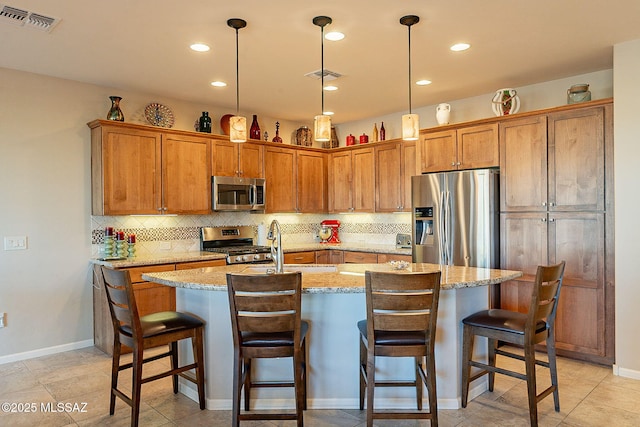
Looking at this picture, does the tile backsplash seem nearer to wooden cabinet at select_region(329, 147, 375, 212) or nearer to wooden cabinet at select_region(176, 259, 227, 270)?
wooden cabinet at select_region(329, 147, 375, 212)

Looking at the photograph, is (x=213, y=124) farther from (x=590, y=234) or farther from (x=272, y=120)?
(x=590, y=234)

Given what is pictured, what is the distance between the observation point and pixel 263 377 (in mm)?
2918

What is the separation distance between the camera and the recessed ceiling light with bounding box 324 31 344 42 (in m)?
3.29

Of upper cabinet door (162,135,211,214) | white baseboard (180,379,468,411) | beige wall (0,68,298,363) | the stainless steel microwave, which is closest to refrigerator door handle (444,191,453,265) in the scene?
white baseboard (180,379,468,411)

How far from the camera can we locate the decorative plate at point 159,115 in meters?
4.83

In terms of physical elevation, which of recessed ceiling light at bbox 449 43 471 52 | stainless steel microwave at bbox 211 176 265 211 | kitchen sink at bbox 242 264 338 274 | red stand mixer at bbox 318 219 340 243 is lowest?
kitchen sink at bbox 242 264 338 274

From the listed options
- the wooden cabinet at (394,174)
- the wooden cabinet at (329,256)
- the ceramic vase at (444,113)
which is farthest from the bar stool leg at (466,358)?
the wooden cabinet at (329,256)

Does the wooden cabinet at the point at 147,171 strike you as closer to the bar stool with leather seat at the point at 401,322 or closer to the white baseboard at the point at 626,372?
the bar stool with leather seat at the point at 401,322

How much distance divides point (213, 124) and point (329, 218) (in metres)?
2.21

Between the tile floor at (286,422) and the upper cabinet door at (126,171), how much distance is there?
151 cm

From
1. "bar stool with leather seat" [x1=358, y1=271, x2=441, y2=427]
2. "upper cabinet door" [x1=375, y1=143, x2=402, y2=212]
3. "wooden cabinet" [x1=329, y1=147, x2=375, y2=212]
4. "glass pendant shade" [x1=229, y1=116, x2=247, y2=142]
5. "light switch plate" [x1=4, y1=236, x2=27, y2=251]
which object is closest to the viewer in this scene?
"bar stool with leather seat" [x1=358, y1=271, x2=441, y2=427]

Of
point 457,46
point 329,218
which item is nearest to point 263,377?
point 457,46

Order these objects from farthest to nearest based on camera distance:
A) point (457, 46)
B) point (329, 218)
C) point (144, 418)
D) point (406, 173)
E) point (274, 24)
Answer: point (329, 218), point (406, 173), point (457, 46), point (274, 24), point (144, 418)

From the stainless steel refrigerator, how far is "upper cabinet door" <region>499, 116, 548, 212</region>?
11 centimetres
